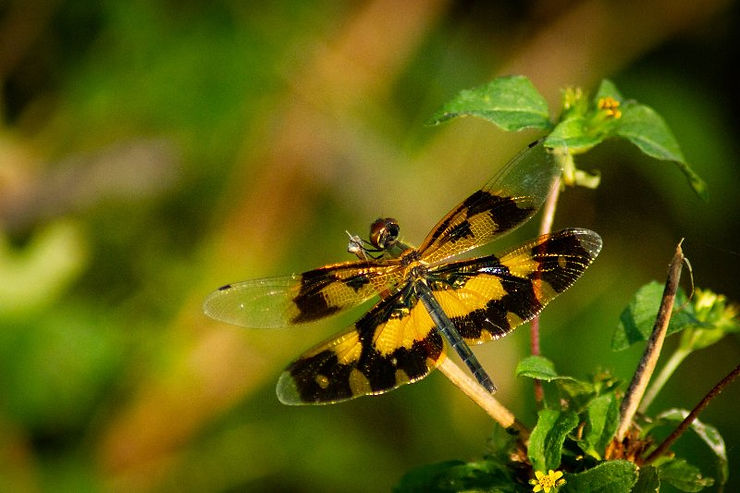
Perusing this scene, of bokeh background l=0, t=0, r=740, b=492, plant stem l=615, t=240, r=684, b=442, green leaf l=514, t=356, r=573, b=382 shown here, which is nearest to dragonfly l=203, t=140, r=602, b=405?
green leaf l=514, t=356, r=573, b=382

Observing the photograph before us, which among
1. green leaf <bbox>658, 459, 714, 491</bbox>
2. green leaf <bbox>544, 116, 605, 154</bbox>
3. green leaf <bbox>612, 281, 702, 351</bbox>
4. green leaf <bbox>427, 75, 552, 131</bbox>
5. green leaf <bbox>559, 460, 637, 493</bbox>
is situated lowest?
green leaf <bbox>658, 459, 714, 491</bbox>

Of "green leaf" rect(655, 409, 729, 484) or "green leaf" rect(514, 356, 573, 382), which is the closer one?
"green leaf" rect(514, 356, 573, 382)

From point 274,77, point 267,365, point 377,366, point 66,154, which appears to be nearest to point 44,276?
point 66,154

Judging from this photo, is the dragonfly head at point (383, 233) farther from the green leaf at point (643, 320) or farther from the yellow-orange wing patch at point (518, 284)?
the green leaf at point (643, 320)

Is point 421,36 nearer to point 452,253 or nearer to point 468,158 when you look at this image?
point 468,158

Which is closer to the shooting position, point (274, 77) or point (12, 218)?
point (12, 218)

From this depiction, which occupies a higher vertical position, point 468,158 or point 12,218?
point 12,218

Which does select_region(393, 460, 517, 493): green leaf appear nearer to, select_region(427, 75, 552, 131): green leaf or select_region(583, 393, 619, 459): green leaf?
select_region(583, 393, 619, 459): green leaf
